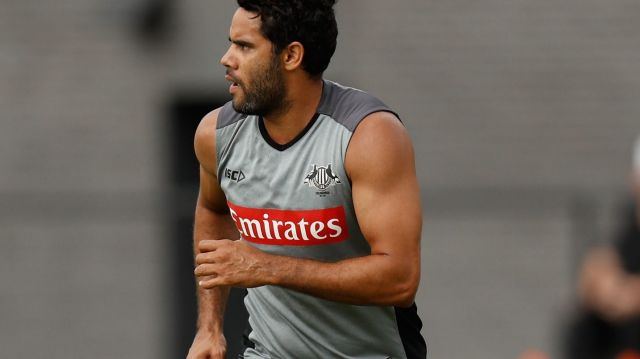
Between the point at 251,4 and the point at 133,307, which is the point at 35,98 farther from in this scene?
the point at 251,4

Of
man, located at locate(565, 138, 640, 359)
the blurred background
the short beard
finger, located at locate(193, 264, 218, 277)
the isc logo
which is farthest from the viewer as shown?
the blurred background

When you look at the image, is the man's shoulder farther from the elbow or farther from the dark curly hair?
the elbow

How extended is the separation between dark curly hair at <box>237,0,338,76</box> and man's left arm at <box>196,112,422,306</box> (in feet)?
1.04

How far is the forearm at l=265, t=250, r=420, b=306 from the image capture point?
5.06 meters

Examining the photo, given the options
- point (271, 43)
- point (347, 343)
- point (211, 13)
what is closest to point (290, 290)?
point (347, 343)

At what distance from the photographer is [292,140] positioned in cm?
538

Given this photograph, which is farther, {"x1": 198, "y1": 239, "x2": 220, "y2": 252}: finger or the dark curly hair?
the dark curly hair

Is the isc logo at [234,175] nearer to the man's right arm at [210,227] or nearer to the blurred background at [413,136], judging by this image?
the man's right arm at [210,227]

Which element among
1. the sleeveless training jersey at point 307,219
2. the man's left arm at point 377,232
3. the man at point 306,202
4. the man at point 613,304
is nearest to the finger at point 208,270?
the man at point 306,202

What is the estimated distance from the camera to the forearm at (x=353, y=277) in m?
5.06

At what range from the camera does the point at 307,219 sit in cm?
533

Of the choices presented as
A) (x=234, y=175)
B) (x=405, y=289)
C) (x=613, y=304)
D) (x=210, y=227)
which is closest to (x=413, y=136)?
(x=613, y=304)

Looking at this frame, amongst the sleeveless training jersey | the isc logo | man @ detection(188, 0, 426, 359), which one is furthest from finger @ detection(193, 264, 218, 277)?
the isc logo

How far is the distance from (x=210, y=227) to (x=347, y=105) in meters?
0.88
